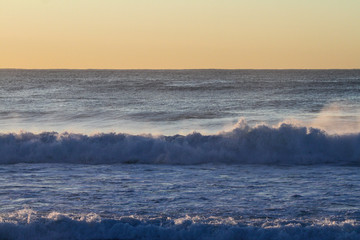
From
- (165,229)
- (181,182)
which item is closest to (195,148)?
(181,182)

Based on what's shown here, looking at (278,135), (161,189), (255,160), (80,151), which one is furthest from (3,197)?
(278,135)

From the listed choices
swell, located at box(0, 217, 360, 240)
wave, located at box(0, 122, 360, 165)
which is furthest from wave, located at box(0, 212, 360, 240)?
wave, located at box(0, 122, 360, 165)

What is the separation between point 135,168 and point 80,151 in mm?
2867

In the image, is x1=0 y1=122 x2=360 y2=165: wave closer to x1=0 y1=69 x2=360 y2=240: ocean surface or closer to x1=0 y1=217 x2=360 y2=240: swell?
x1=0 y1=69 x2=360 y2=240: ocean surface

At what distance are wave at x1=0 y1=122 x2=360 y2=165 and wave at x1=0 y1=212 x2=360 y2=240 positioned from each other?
7248 mm

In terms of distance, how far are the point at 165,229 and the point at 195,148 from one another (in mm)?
8483

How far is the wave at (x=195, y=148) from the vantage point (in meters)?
18.2

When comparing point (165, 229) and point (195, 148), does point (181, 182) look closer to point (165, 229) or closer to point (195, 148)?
point (165, 229)

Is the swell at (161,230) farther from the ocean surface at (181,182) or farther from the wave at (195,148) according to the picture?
the wave at (195,148)

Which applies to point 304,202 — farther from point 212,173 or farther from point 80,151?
point 80,151

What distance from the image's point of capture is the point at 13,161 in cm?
1827

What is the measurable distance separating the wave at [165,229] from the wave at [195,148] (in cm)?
725

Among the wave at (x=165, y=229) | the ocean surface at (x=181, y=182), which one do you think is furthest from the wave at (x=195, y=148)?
the wave at (x=165, y=229)

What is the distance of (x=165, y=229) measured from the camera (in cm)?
1051
